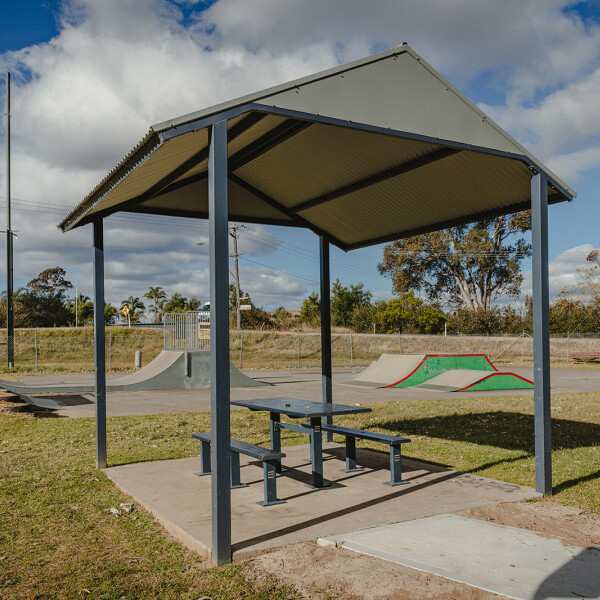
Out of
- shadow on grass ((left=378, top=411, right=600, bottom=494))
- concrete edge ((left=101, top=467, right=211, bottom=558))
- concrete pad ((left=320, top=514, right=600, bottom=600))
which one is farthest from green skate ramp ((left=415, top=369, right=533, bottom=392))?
concrete edge ((left=101, top=467, right=211, bottom=558))

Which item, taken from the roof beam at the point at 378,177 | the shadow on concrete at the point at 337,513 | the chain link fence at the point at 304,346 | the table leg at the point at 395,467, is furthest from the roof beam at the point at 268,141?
the chain link fence at the point at 304,346

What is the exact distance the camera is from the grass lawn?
3820mm

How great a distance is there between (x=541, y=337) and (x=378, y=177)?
2.57m

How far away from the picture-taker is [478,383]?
58.8 ft

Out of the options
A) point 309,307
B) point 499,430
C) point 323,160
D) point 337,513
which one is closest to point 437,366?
point 499,430

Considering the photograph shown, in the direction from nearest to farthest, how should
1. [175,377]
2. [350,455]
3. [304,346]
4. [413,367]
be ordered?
[350,455], [175,377], [413,367], [304,346]

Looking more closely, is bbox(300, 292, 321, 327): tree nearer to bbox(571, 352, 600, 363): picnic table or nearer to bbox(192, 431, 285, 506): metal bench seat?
bbox(571, 352, 600, 363): picnic table

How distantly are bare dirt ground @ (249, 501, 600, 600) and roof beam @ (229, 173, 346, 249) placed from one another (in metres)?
4.73

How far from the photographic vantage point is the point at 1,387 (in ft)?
48.3

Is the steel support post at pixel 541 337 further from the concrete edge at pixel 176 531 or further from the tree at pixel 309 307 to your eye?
the tree at pixel 309 307

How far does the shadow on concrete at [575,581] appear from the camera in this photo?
3473mm

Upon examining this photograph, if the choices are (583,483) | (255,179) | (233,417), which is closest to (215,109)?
(255,179)

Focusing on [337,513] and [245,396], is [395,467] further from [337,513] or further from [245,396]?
[245,396]

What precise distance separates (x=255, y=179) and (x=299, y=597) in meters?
5.18
